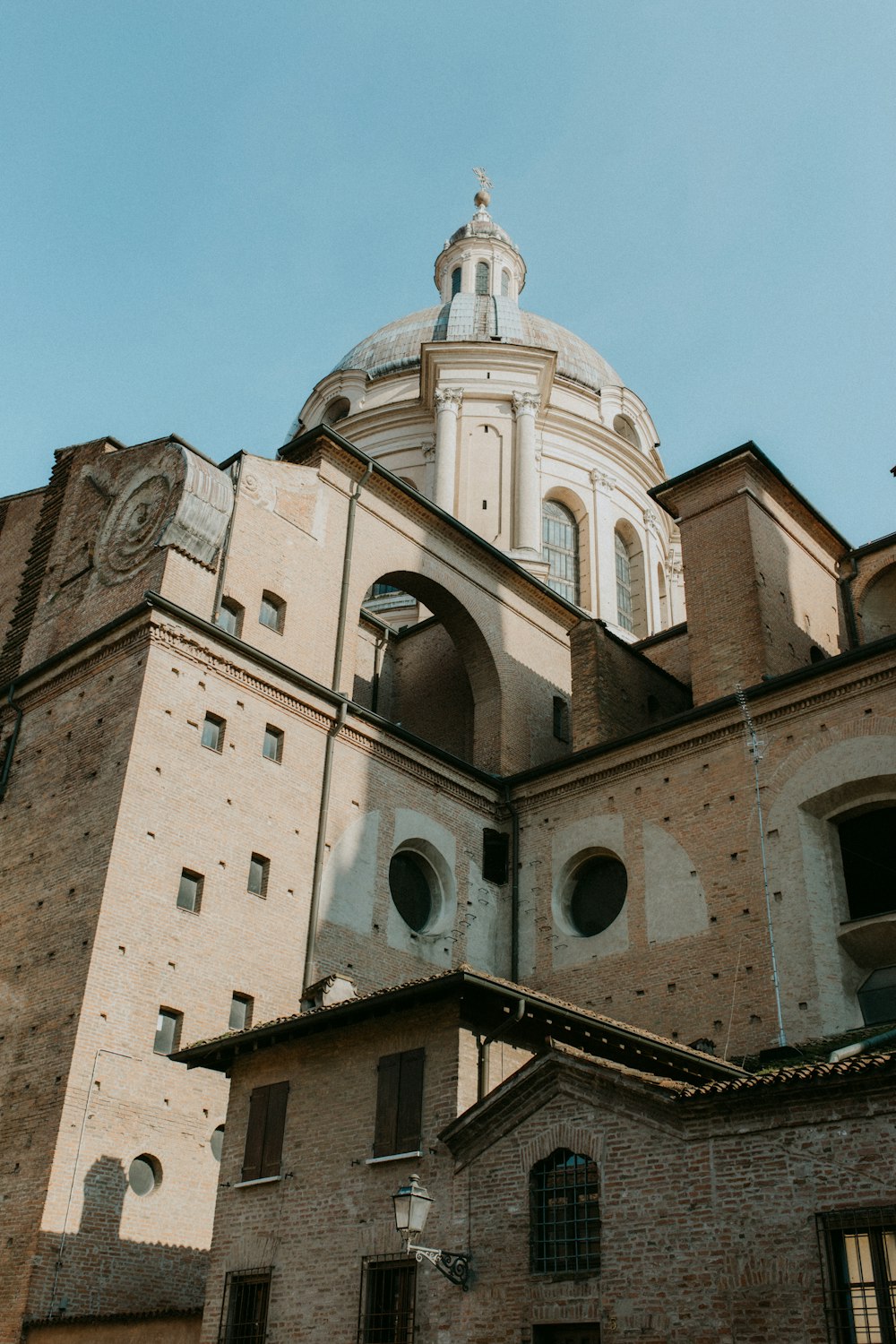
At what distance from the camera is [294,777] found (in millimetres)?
18828

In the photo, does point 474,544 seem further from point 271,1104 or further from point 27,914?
point 271,1104

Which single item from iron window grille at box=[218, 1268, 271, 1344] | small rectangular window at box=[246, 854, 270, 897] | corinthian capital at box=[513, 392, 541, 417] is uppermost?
corinthian capital at box=[513, 392, 541, 417]

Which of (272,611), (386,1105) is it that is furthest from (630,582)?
(386,1105)

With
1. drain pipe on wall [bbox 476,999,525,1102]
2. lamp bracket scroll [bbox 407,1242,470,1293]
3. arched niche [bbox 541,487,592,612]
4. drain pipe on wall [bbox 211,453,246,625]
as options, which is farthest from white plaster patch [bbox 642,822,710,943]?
arched niche [bbox 541,487,592,612]

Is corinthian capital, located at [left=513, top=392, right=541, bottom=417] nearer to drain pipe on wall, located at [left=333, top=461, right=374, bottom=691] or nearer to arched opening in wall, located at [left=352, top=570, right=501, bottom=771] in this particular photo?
arched opening in wall, located at [left=352, top=570, right=501, bottom=771]

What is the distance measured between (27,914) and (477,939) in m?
6.96

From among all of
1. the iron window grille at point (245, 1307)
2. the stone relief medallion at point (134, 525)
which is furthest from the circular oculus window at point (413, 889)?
the iron window grille at point (245, 1307)

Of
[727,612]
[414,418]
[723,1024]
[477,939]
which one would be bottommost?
[723,1024]

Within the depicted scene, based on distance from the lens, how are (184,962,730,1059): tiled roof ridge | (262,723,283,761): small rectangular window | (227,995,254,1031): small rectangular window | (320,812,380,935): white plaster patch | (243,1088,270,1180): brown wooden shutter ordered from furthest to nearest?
(262,723,283,761): small rectangular window → (320,812,380,935): white plaster patch → (227,995,254,1031): small rectangular window → (243,1088,270,1180): brown wooden shutter → (184,962,730,1059): tiled roof ridge

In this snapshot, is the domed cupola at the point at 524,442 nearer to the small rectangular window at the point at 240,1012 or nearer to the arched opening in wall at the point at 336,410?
the arched opening in wall at the point at 336,410

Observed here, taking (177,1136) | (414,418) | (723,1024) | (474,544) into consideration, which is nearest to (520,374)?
(414,418)

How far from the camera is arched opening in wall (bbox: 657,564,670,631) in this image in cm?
3866

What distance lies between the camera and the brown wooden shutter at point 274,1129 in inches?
542

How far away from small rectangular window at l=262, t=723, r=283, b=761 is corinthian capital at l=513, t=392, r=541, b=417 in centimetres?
2016
